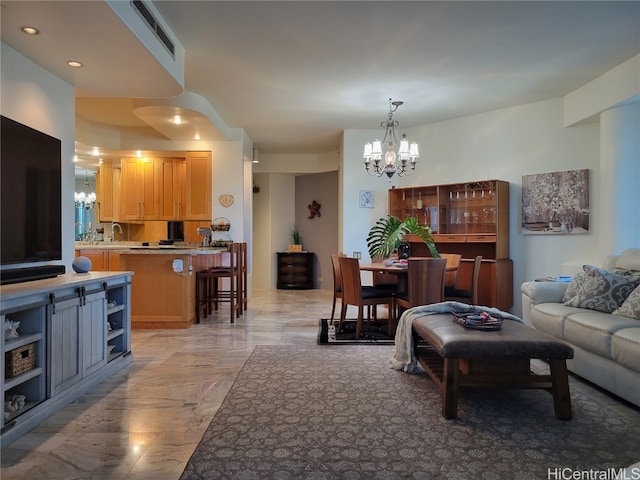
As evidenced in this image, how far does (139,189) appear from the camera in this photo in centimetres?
695

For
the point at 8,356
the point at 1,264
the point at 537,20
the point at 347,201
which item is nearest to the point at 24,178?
the point at 1,264

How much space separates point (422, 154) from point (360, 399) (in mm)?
4575

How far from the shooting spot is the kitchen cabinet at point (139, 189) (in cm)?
694

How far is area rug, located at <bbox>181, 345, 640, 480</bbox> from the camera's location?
188 cm

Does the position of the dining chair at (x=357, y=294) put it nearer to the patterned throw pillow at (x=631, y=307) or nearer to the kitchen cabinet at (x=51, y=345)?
the patterned throw pillow at (x=631, y=307)

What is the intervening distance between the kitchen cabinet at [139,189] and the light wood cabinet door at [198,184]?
61 cm

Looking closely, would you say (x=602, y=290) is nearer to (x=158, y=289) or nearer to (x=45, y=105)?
(x=158, y=289)

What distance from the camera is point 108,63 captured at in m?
3.07

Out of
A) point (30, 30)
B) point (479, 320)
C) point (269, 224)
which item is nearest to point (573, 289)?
point (479, 320)

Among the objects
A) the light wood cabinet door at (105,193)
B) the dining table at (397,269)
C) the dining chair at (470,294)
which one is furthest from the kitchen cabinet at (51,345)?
the light wood cabinet door at (105,193)

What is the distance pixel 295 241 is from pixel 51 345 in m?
6.86

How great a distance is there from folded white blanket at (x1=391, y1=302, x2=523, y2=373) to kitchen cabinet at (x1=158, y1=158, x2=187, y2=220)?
480 centimetres

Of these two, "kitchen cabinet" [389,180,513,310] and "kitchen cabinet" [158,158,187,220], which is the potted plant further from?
"kitchen cabinet" [389,180,513,310]

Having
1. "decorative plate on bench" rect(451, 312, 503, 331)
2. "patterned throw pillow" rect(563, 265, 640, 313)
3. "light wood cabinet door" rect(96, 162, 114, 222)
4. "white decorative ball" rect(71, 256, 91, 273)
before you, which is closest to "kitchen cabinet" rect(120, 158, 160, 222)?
"light wood cabinet door" rect(96, 162, 114, 222)
